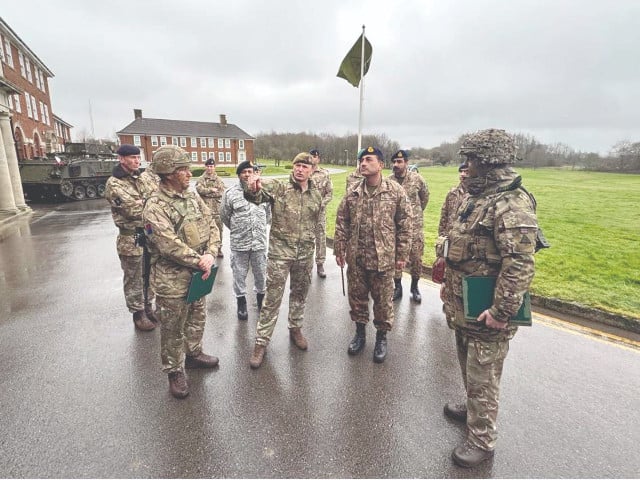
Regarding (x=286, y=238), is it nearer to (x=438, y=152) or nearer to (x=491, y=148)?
(x=491, y=148)

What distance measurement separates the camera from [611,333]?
13.5 feet

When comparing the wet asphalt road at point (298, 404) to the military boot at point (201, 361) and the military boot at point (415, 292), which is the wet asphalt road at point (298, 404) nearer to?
the military boot at point (201, 361)

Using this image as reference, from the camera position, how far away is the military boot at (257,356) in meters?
3.45

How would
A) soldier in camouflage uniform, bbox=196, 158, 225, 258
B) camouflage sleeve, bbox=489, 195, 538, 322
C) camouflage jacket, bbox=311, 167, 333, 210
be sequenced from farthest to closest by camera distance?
soldier in camouflage uniform, bbox=196, 158, 225, 258
camouflage jacket, bbox=311, 167, 333, 210
camouflage sleeve, bbox=489, 195, 538, 322

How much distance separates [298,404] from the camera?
292 cm

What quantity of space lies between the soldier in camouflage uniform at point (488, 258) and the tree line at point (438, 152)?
59.5 metres

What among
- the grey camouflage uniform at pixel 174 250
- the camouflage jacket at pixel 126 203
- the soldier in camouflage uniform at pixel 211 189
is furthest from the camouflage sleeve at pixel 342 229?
the soldier in camouflage uniform at pixel 211 189

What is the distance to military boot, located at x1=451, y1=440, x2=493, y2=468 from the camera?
7.57 ft

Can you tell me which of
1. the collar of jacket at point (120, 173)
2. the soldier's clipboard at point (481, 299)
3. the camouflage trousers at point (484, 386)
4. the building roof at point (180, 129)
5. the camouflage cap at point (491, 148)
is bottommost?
the camouflage trousers at point (484, 386)

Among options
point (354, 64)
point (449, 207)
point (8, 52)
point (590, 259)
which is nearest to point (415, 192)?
A: point (449, 207)

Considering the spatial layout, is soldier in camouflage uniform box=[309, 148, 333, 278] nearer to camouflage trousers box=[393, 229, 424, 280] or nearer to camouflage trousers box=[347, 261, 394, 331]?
camouflage trousers box=[393, 229, 424, 280]

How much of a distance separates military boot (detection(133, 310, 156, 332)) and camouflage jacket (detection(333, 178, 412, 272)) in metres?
2.54

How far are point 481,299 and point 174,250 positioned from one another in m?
2.27

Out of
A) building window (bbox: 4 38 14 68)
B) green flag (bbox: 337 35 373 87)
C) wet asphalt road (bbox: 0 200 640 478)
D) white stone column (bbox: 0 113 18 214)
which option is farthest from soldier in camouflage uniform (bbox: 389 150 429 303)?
building window (bbox: 4 38 14 68)
